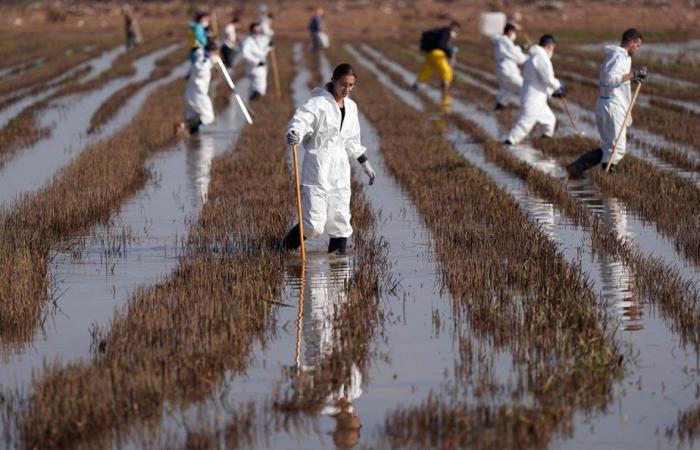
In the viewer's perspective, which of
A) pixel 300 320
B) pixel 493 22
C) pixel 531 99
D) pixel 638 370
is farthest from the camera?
pixel 493 22

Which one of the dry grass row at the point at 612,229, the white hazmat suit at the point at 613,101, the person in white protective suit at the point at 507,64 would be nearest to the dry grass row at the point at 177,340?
the dry grass row at the point at 612,229

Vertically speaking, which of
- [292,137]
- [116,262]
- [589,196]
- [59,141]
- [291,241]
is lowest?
[116,262]

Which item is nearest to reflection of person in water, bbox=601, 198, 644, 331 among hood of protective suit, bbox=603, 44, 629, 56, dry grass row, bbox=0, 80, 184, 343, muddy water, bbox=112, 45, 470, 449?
muddy water, bbox=112, 45, 470, 449

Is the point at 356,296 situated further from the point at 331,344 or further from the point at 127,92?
the point at 127,92

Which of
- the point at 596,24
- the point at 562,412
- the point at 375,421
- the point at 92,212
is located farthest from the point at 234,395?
the point at 596,24

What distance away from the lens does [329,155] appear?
1053 cm

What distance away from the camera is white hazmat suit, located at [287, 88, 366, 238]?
10398mm

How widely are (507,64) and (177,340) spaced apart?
17.3 m

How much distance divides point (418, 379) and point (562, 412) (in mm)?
1015

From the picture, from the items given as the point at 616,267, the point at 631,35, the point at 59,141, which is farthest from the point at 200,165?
the point at 616,267

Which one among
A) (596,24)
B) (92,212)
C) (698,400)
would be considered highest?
(596,24)

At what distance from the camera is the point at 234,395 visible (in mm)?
6910

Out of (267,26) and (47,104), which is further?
(267,26)

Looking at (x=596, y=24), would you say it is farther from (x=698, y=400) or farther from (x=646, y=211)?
(x=698, y=400)
